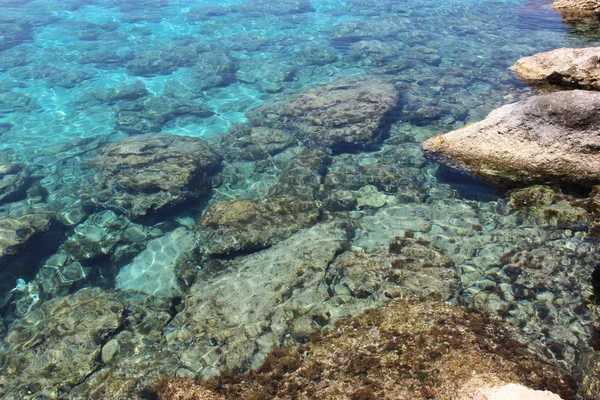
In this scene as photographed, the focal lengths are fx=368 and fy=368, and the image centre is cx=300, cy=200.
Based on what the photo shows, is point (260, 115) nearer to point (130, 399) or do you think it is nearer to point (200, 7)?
point (130, 399)

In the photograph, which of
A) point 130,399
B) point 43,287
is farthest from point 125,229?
point 130,399

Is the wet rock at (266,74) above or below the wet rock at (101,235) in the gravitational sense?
above

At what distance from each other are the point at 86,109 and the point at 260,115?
6.73 meters

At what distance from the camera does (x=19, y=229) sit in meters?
7.38

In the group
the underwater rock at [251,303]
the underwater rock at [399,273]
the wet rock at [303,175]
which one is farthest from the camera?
the wet rock at [303,175]

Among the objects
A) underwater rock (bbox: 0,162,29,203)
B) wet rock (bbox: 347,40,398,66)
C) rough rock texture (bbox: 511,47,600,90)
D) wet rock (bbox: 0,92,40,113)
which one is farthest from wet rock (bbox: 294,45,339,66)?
underwater rock (bbox: 0,162,29,203)

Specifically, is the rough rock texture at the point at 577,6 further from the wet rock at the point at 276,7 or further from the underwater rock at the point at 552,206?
the underwater rock at the point at 552,206

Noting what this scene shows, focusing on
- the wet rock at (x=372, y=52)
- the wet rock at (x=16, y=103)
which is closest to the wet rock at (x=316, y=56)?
the wet rock at (x=372, y=52)

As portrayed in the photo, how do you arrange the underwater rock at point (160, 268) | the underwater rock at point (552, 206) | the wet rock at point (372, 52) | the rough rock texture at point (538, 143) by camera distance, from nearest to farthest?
the rough rock texture at point (538, 143)
the underwater rock at point (552, 206)
the underwater rock at point (160, 268)
the wet rock at point (372, 52)

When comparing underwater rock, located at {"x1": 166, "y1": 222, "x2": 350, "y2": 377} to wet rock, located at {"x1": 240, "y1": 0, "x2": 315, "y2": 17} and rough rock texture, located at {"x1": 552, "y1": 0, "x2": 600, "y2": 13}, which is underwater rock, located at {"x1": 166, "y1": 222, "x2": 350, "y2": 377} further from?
wet rock, located at {"x1": 240, "y1": 0, "x2": 315, "y2": 17}

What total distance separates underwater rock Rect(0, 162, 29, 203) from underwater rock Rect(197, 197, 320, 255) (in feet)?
18.1

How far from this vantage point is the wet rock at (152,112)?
40.0 feet

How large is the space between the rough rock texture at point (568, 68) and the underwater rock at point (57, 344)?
10.7 metres

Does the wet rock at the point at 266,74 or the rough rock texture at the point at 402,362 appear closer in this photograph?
the rough rock texture at the point at 402,362
